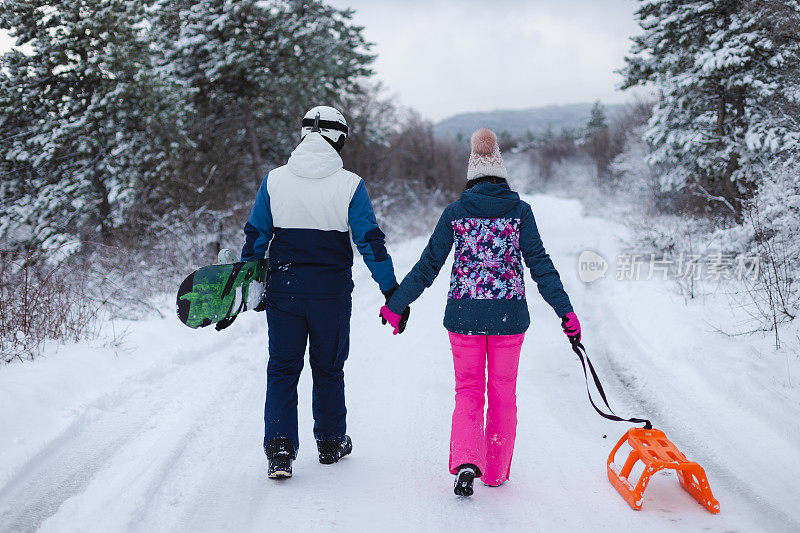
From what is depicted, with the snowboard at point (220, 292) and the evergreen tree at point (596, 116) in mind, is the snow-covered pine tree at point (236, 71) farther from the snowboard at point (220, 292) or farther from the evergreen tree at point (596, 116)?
the evergreen tree at point (596, 116)

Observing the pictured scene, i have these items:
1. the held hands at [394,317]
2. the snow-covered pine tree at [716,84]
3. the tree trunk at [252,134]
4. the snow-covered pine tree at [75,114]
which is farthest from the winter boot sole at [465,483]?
the tree trunk at [252,134]

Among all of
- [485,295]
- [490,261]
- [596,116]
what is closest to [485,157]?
[490,261]

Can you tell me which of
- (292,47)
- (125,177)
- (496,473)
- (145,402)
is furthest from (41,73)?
(496,473)

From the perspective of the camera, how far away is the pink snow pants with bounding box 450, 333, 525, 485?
3.16m

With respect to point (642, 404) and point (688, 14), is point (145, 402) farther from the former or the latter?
point (688, 14)

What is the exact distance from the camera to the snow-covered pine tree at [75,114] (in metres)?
13.7

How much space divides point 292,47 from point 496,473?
16196 millimetres

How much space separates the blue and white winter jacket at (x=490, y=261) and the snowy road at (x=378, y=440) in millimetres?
1071

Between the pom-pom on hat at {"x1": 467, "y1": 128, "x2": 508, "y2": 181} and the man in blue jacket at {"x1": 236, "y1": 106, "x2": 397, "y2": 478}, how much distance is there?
0.69 metres

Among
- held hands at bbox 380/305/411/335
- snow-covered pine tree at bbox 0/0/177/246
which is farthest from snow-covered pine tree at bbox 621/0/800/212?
snow-covered pine tree at bbox 0/0/177/246

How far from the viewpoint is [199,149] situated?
52.4ft

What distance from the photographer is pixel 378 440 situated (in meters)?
3.96

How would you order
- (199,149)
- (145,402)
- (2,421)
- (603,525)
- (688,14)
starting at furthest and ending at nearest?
1. (199,149)
2. (688,14)
3. (145,402)
4. (2,421)
5. (603,525)

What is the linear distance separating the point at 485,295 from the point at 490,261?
0.66ft
